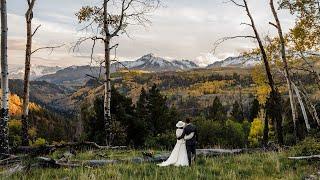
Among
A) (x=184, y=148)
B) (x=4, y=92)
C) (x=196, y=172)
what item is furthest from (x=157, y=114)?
(x=196, y=172)

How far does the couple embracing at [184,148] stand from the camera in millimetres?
17797

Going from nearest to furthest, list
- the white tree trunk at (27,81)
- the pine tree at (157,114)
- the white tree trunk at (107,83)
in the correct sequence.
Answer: the white tree trunk at (27,81)
the white tree trunk at (107,83)
the pine tree at (157,114)

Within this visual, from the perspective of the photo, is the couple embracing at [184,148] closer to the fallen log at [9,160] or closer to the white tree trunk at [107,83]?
the fallen log at [9,160]

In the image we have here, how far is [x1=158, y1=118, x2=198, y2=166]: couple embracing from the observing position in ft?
58.4

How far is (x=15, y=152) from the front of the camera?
21609mm

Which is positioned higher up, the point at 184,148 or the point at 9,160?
the point at 184,148

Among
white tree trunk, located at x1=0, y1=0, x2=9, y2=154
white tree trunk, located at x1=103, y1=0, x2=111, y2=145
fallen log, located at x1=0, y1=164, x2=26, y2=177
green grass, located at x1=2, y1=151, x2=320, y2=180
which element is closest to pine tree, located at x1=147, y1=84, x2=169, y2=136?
white tree trunk, located at x1=103, y1=0, x2=111, y2=145

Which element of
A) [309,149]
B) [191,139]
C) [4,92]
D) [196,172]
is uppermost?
[4,92]

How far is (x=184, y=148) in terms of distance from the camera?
61.1ft

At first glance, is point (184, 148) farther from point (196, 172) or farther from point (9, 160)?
point (9, 160)

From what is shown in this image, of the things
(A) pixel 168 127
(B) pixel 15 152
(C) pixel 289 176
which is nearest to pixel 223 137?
(A) pixel 168 127

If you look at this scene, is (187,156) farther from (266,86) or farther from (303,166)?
(266,86)

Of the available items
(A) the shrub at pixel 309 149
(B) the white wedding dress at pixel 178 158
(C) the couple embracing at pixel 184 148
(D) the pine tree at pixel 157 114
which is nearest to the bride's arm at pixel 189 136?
(C) the couple embracing at pixel 184 148

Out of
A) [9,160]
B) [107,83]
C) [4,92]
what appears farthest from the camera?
[107,83]
